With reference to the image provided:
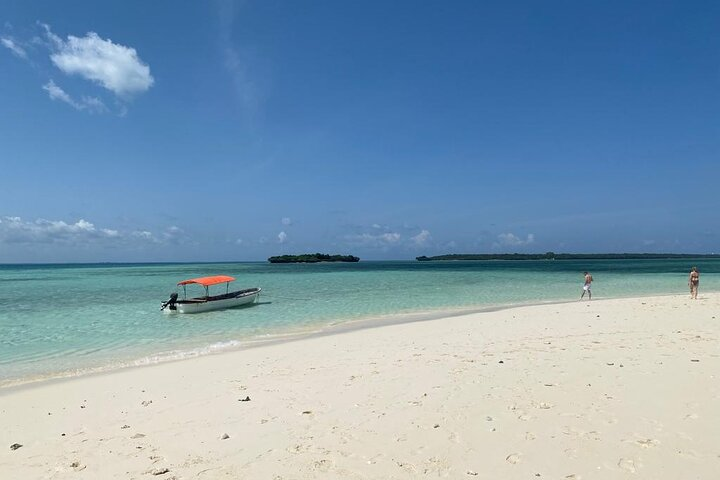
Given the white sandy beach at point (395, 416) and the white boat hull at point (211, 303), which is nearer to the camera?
the white sandy beach at point (395, 416)

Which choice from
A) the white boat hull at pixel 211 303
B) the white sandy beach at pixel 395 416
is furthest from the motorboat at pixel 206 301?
the white sandy beach at pixel 395 416

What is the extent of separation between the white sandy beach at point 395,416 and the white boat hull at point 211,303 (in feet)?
46.0

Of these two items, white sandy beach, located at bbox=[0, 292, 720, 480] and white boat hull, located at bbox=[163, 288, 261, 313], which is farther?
white boat hull, located at bbox=[163, 288, 261, 313]

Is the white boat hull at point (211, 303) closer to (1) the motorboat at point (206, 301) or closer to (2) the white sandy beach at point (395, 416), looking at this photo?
(1) the motorboat at point (206, 301)

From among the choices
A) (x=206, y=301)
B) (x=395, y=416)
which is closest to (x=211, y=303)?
(x=206, y=301)

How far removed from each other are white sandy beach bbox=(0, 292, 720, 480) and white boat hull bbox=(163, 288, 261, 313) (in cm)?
1402

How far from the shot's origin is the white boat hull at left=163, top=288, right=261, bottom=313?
80.2ft

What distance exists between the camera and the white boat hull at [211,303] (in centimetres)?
2444

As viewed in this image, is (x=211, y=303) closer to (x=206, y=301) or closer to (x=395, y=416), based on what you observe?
(x=206, y=301)

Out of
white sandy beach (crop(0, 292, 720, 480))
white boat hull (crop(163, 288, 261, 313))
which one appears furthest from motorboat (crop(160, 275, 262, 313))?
white sandy beach (crop(0, 292, 720, 480))

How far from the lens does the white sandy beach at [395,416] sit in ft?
15.9

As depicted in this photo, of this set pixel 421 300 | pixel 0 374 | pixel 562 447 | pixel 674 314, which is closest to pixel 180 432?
pixel 562 447

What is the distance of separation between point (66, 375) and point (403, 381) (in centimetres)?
875

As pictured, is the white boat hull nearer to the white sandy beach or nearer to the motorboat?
the motorboat
